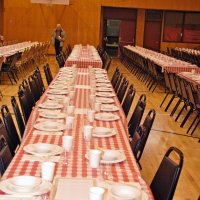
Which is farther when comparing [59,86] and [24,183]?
[59,86]

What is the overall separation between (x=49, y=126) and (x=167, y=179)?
151cm

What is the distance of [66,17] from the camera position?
80.7 ft

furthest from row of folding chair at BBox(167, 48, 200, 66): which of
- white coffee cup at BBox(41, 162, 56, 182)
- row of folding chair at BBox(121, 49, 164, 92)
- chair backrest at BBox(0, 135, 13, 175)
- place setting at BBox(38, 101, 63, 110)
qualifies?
white coffee cup at BBox(41, 162, 56, 182)

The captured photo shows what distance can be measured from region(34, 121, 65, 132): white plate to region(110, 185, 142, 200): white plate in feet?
5.36

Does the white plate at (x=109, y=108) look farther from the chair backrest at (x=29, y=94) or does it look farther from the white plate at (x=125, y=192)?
the white plate at (x=125, y=192)

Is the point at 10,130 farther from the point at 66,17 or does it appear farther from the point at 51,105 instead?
the point at 66,17

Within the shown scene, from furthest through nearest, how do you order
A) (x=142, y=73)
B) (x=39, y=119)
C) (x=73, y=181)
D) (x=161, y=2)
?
1. (x=161, y=2)
2. (x=142, y=73)
3. (x=39, y=119)
4. (x=73, y=181)

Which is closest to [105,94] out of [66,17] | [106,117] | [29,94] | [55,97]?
[55,97]

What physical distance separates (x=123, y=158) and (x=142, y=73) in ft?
42.9

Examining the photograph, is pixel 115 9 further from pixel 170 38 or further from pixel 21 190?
pixel 21 190

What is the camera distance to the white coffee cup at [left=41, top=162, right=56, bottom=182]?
2707mm

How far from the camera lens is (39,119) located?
4633 millimetres

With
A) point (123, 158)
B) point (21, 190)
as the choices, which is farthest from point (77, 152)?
point (21, 190)

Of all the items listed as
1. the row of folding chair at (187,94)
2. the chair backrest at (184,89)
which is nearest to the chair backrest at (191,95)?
the row of folding chair at (187,94)
